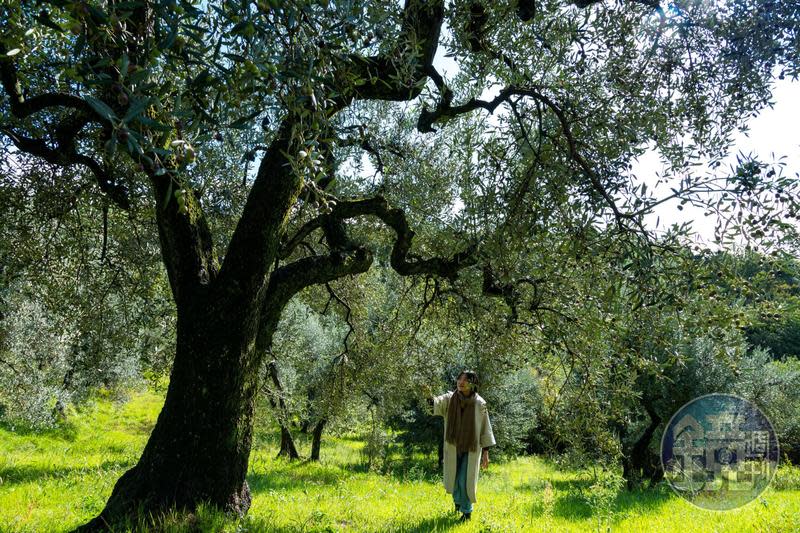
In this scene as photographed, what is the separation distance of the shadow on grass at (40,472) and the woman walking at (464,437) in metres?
6.18

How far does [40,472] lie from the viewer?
10.9 metres

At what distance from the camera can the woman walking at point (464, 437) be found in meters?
7.90

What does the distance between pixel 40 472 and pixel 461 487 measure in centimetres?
887

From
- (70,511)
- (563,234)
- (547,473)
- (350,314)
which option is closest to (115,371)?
(350,314)

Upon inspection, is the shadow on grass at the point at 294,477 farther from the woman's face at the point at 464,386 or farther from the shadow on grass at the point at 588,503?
the shadow on grass at the point at 588,503

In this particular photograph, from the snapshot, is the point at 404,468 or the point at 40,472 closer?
the point at 40,472

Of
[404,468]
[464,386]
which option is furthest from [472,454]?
[404,468]

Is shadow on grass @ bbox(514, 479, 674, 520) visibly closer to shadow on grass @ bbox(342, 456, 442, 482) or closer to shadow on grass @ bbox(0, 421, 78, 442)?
shadow on grass @ bbox(342, 456, 442, 482)

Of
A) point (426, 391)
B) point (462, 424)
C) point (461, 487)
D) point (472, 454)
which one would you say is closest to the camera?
point (461, 487)

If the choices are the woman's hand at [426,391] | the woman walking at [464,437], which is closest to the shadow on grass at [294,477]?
the woman's hand at [426,391]

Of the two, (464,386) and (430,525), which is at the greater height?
(464,386)

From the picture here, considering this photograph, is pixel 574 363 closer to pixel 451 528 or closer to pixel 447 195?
pixel 451 528

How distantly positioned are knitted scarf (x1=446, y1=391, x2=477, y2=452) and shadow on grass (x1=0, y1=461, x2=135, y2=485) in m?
6.23

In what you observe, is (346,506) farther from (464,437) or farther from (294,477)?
(294,477)
